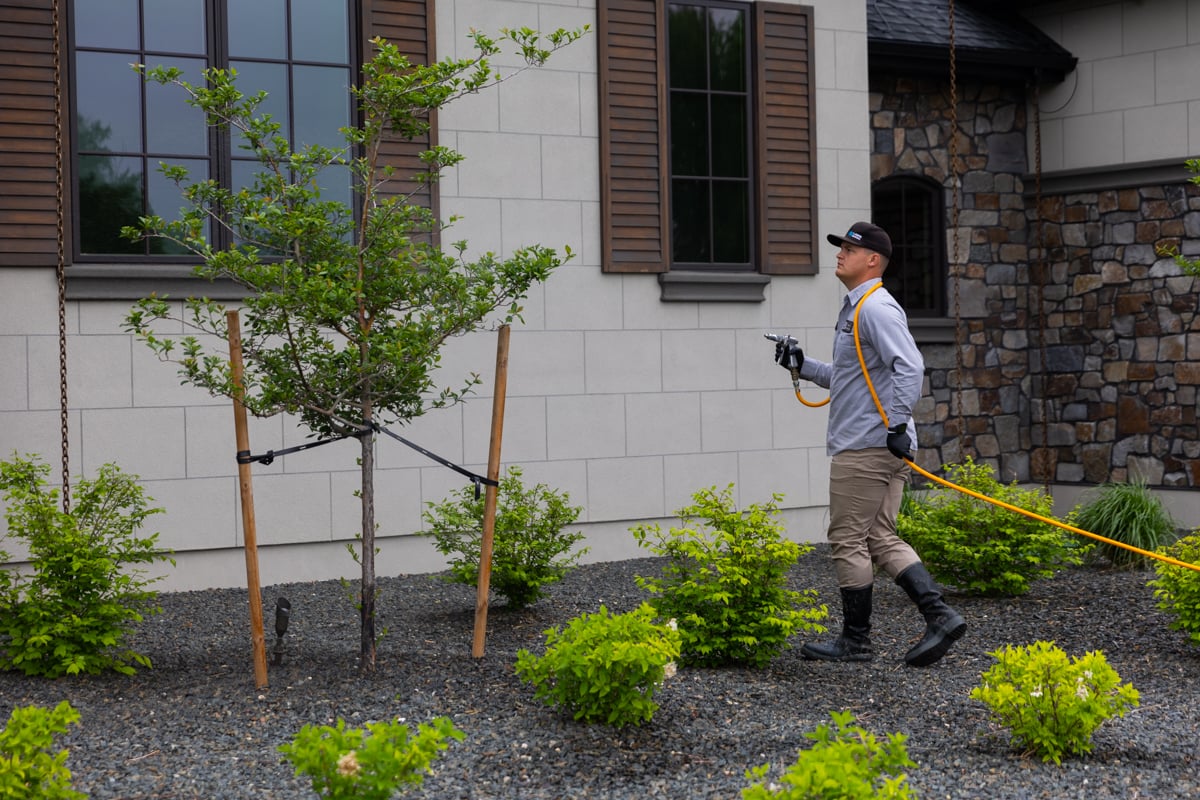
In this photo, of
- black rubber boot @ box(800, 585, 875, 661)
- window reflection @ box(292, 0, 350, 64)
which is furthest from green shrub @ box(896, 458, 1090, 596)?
window reflection @ box(292, 0, 350, 64)

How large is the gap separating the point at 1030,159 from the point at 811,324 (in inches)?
135

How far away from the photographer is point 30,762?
344cm

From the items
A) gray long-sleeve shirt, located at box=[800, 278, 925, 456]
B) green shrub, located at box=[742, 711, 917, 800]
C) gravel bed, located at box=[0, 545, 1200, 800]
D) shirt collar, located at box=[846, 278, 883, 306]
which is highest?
shirt collar, located at box=[846, 278, 883, 306]

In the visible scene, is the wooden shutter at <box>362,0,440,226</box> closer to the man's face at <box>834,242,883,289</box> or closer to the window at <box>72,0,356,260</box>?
the window at <box>72,0,356,260</box>

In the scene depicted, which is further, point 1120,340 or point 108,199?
point 1120,340

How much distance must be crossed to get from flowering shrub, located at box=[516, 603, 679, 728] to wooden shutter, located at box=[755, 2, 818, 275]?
4964 mm

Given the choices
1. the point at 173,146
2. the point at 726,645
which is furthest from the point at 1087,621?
the point at 173,146

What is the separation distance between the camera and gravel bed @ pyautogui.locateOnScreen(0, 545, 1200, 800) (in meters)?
4.16

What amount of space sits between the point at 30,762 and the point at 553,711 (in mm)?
1871

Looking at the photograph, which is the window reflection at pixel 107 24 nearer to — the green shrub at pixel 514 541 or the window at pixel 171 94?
the window at pixel 171 94

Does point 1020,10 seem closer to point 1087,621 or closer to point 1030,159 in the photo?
point 1030,159

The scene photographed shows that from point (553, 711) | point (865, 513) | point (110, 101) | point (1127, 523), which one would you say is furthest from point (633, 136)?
point (553, 711)

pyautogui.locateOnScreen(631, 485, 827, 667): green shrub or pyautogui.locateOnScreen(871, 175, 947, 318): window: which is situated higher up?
pyautogui.locateOnScreen(871, 175, 947, 318): window

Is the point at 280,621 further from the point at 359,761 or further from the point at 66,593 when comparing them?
→ the point at 359,761
